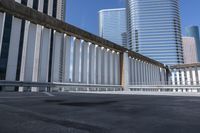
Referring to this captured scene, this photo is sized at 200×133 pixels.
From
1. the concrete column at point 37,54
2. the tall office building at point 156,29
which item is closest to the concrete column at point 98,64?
the concrete column at point 37,54

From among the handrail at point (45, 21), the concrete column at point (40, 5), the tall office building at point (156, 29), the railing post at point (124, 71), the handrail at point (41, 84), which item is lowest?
the handrail at point (41, 84)

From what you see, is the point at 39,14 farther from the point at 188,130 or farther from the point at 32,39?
the point at 188,130

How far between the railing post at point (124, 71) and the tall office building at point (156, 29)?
114501mm

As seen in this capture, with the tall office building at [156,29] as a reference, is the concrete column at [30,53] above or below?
below

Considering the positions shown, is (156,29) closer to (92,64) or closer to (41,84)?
(92,64)

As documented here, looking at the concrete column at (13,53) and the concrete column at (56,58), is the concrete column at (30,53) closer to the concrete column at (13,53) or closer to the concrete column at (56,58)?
the concrete column at (13,53)

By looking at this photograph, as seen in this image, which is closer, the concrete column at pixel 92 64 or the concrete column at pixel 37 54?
the concrete column at pixel 37 54

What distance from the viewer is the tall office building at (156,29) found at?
125938mm

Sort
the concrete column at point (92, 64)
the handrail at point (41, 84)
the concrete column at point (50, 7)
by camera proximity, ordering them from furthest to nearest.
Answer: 1. the concrete column at point (50, 7)
2. the concrete column at point (92, 64)
3. the handrail at point (41, 84)

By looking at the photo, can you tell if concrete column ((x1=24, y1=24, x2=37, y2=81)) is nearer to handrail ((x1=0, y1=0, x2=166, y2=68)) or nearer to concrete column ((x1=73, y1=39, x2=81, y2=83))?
handrail ((x1=0, y1=0, x2=166, y2=68))

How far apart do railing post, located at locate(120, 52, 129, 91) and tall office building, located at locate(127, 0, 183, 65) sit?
115 meters

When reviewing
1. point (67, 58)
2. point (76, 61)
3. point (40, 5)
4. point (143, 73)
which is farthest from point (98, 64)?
point (40, 5)

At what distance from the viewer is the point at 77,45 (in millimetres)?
13406

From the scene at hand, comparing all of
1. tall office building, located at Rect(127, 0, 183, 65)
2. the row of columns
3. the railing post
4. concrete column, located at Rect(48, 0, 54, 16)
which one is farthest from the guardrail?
tall office building, located at Rect(127, 0, 183, 65)
